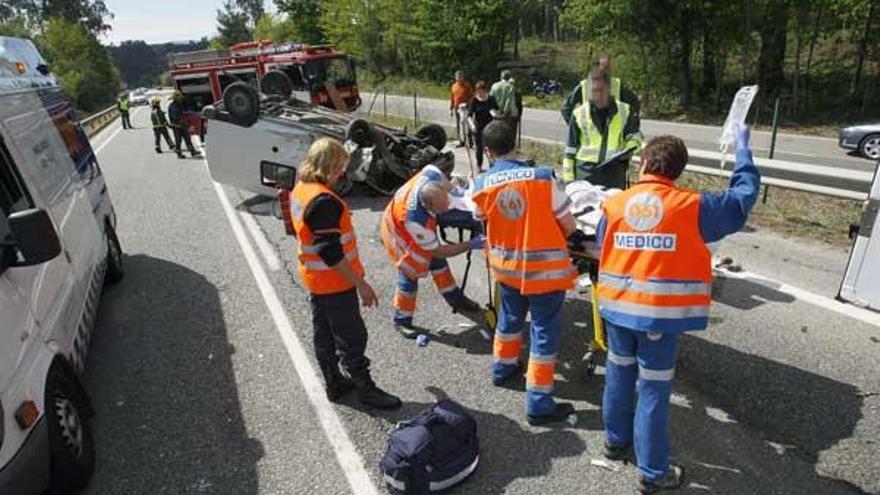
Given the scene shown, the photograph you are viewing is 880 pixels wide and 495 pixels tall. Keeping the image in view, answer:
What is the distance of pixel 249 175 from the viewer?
369 inches

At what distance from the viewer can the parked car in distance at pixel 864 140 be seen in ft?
44.2

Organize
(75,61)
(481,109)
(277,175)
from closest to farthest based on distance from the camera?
(277,175), (481,109), (75,61)

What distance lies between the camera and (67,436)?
322 cm

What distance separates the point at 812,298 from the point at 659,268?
316 cm

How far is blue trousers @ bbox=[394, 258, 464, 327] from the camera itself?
16.1ft

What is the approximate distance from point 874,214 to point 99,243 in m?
5.88

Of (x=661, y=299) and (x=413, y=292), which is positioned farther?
(x=413, y=292)

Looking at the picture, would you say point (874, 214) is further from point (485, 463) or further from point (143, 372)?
point (143, 372)

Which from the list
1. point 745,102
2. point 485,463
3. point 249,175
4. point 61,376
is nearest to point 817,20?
point 249,175

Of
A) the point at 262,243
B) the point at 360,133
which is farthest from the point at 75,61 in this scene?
the point at 262,243

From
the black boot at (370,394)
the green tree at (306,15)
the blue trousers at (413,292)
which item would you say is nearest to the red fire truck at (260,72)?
the blue trousers at (413,292)

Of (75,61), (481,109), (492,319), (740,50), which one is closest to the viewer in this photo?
(492,319)

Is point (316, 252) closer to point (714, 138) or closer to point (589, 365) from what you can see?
point (589, 365)

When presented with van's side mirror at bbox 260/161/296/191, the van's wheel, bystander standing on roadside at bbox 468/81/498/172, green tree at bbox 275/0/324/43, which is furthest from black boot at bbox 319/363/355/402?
green tree at bbox 275/0/324/43
